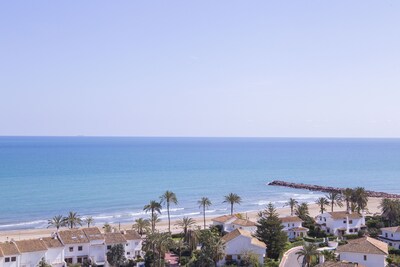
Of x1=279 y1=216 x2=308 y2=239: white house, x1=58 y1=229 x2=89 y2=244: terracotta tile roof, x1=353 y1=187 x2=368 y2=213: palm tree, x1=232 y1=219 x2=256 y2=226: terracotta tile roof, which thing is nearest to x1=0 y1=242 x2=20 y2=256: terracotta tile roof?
x1=58 y1=229 x2=89 y2=244: terracotta tile roof

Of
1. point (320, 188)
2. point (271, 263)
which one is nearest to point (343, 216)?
point (271, 263)

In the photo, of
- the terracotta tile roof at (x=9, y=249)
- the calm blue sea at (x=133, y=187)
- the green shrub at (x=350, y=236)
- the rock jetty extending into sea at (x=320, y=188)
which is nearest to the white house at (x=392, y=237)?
the green shrub at (x=350, y=236)

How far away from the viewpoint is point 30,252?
53.2 metres

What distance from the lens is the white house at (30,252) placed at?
52.9m

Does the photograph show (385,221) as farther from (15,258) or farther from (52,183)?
(52,183)

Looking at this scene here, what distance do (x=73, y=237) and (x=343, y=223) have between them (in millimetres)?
42356

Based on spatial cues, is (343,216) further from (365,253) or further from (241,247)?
(241,247)

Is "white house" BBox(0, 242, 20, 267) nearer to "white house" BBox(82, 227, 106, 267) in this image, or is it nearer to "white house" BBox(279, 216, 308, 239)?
"white house" BBox(82, 227, 106, 267)

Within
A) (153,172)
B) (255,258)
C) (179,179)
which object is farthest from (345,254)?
(153,172)

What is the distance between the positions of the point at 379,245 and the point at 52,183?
107408mm

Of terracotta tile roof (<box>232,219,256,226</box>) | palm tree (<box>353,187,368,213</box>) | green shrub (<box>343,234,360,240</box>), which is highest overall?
palm tree (<box>353,187,368,213</box>)

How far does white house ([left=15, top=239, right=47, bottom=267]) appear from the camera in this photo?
5288cm

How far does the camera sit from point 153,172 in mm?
175125

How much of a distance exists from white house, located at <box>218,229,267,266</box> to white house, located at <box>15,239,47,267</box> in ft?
71.9
